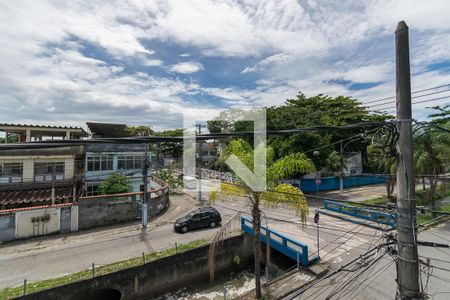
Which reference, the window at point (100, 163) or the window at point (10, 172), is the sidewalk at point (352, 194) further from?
the window at point (10, 172)

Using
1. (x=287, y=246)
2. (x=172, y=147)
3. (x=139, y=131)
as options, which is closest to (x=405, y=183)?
(x=287, y=246)

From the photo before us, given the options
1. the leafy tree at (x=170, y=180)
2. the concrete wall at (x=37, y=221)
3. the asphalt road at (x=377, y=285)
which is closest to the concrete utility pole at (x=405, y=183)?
the asphalt road at (x=377, y=285)

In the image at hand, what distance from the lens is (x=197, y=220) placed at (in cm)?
1459

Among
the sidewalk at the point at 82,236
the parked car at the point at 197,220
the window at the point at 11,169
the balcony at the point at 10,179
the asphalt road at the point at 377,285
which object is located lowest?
the asphalt road at the point at 377,285

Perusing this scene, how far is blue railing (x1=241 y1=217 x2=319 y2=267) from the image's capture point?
33.4 feet

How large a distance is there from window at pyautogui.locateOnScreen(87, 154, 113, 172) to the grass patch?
11.8 meters

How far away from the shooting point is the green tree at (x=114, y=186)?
57.1ft

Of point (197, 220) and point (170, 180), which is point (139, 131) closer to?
point (170, 180)

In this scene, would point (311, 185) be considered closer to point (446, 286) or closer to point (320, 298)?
point (446, 286)

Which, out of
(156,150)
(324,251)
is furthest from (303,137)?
(156,150)

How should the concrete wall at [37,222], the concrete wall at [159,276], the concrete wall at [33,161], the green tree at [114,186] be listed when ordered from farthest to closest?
the green tree at [114,186] → the concrete wall at [33,161] → the concrete wall at [37,222] → the concrete wall at [159,276]

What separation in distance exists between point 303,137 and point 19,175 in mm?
22666

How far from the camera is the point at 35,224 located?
44.2 ft

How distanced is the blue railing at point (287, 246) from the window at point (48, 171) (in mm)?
14872
